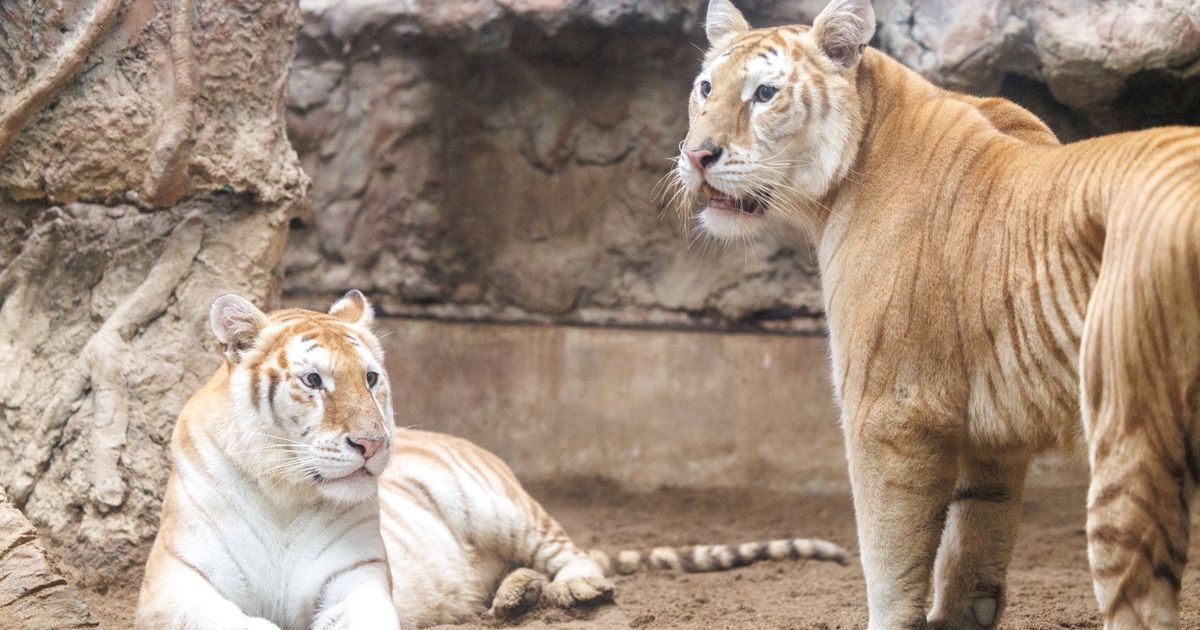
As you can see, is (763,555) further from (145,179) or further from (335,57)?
(335,57)

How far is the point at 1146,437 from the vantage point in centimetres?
265

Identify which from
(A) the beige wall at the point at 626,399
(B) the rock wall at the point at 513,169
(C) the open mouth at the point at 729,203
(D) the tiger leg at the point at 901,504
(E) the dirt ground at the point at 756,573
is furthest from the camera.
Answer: (A) the beige wall at the point at 626,399

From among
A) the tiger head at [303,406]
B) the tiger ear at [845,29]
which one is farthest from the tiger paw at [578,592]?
the tiger ear at [845,29]

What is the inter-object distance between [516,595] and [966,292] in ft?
6.50

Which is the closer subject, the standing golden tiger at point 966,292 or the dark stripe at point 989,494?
the standing golden tiger at point 966,292

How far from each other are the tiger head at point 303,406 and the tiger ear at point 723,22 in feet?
5.33

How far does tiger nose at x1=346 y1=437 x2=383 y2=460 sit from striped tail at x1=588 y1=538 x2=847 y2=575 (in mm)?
1890

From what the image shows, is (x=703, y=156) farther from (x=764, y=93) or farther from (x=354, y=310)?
(x=354, y=310)

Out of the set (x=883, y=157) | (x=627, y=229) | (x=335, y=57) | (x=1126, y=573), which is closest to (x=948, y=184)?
(x=883, y=157)

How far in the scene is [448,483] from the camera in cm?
488

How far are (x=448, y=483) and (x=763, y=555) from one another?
56.8 inches

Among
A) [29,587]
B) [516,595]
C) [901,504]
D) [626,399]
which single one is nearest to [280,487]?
[29,587]

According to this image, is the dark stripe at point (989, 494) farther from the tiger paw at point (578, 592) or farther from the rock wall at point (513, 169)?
the rock wall at point (513, 169)

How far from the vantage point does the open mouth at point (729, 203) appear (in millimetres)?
4023
